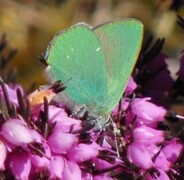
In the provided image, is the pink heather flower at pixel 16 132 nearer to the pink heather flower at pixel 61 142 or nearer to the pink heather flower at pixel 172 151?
the pink heather flower at pixel 61 142

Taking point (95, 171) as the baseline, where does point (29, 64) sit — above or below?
below

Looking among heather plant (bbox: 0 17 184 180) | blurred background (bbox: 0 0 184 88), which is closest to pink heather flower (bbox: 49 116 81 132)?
heather plant (bbox: 0 17 184 180)

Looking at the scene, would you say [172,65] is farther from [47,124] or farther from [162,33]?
[47,124]

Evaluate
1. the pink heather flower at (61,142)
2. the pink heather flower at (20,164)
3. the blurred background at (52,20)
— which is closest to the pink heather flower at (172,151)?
the pink heather flower at (61,142)

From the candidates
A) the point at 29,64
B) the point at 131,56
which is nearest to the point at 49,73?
the point at 131,56

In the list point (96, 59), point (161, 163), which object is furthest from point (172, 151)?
point (96, 59)
